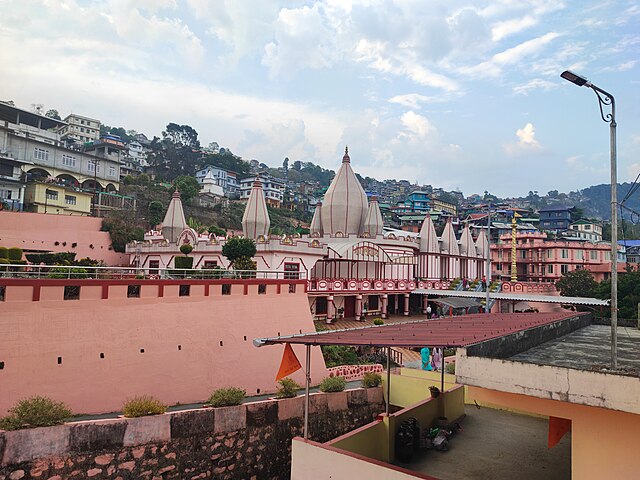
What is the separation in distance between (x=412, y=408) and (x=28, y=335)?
1239cm

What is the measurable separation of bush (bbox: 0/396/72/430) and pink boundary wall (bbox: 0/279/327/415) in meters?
3.59

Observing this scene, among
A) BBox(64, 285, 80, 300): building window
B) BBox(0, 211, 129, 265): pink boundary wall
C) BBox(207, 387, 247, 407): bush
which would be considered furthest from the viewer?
BBox(0, 211, 129, 265): pink boundary wall

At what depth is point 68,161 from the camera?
5653 cm

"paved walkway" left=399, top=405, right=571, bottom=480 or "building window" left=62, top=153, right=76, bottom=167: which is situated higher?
"building window" left=62, top=153, right=76, bottom=167

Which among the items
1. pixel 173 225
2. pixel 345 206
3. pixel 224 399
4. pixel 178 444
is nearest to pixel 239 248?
pixel 224 399

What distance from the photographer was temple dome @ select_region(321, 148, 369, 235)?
139ft

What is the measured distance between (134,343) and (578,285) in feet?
145

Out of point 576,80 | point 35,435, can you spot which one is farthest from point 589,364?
point 35,435

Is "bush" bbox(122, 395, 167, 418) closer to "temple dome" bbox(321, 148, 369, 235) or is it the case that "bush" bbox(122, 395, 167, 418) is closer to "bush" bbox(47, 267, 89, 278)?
"bush" bbox(47, 267, 89, 278)

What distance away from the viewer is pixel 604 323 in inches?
635

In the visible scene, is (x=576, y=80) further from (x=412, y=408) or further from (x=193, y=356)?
(x=193, y=356)

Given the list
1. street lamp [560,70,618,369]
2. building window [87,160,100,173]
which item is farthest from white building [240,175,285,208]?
street lamp [560,70,618,369]

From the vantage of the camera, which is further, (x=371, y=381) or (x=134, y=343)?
(x=371, y=381)

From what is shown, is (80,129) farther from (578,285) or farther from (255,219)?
(578,285)
